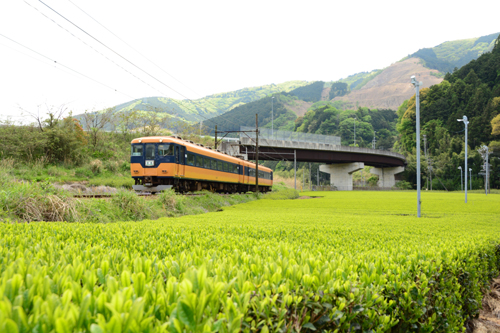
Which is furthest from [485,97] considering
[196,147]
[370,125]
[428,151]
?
[196,147]

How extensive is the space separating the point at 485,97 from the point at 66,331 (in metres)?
86.3

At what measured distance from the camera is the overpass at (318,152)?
4926 cm

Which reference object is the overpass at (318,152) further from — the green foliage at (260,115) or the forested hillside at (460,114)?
the green foliage at (260,115)

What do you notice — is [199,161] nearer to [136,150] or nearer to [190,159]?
[190,159]

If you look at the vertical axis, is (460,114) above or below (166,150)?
above

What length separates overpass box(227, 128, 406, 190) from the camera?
49263mm

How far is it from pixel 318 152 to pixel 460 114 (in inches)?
1624

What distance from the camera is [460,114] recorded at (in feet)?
238

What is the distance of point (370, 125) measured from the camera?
103 meters

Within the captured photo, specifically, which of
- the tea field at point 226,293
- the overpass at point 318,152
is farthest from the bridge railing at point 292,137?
the tea field at point 226,293

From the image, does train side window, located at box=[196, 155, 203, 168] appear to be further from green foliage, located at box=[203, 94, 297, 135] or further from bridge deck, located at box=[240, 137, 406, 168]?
green foliage, located at box=[203, 94, 297, 135]

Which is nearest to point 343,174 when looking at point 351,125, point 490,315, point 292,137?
point 292,137

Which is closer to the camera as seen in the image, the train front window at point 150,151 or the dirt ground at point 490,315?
the dirt ground at point 490,315

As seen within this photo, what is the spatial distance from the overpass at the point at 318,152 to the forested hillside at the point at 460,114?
42.7ft
